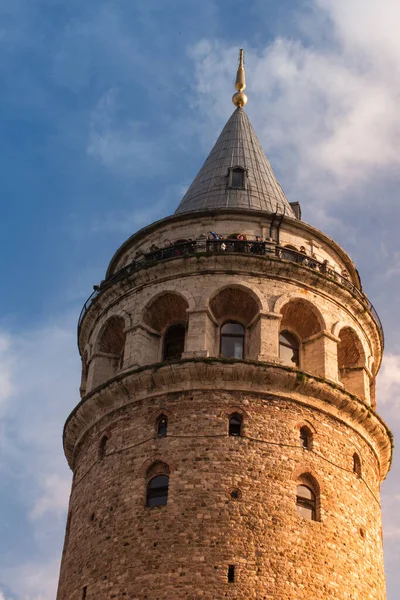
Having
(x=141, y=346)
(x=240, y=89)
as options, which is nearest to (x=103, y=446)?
(x=141, y=346)

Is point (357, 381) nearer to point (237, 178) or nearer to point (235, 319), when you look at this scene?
point (235, 319)

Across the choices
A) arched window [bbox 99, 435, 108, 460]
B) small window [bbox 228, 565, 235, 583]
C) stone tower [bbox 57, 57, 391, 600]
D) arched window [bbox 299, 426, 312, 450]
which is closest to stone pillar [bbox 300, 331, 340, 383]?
stone tower [bbox 57, 57, 391, 600]

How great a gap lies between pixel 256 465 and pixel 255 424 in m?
1.38

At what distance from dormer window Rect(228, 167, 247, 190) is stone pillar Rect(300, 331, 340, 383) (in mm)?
7782

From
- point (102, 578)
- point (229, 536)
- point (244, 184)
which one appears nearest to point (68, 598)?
point (102, 578)

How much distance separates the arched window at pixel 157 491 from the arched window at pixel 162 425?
141 centimetres

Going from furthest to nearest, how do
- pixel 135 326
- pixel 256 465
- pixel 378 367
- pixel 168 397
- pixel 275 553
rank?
pixel 378 367 → pixel 135 326 → pixel 168 397 → pixel 256 465 → pixel 275 553

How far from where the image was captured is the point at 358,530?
91.2 feet

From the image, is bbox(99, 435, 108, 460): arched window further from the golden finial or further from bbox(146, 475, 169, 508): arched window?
the golden finial

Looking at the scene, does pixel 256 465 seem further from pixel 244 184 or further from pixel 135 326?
pixel 244 184

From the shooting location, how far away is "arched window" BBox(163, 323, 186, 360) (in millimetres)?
31391

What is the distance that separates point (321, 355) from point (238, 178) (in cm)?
936

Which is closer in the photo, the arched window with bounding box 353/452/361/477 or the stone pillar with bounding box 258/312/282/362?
the arched window with bounding box 353/452/361/477

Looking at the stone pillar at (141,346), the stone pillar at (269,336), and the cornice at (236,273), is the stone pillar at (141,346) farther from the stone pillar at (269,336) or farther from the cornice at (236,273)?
the stone pillar at (269,336)
